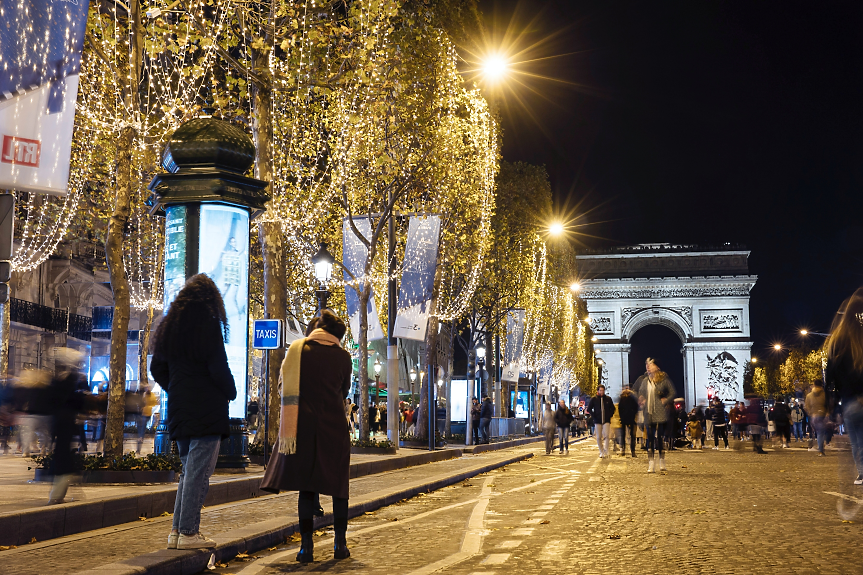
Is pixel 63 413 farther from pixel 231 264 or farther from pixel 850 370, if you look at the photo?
pixel 850 370

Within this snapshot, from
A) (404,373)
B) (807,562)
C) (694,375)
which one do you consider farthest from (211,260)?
(694,375)

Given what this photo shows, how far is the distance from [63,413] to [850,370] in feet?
24.2

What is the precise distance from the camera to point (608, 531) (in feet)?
29.9

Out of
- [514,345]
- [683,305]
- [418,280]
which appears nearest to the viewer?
[418,280]

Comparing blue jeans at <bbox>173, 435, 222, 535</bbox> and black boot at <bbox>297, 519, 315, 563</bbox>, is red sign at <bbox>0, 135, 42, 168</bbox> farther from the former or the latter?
black boot at <bbox>297, 519, 315, 563</bbox>

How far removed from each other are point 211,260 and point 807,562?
9.09m

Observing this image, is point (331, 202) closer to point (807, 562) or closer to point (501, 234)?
point (501, 234)

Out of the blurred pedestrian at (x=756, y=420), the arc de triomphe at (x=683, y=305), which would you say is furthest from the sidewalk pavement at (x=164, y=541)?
the arc de triomphe at (x=683, y=305)

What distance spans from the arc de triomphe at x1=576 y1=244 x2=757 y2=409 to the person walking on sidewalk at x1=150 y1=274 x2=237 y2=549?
79198mm

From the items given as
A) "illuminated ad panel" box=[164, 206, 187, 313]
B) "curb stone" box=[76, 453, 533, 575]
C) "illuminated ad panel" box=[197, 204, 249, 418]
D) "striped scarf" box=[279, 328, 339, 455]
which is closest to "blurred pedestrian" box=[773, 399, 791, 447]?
"illuminated ad panel" box=[197, 204, 249, 418]

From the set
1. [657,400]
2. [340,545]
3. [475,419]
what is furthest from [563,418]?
[340,545]

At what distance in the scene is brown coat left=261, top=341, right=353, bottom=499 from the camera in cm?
A: 744

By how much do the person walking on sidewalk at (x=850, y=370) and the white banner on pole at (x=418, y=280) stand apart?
15709 millimetres

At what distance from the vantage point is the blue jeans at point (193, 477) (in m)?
7.19
